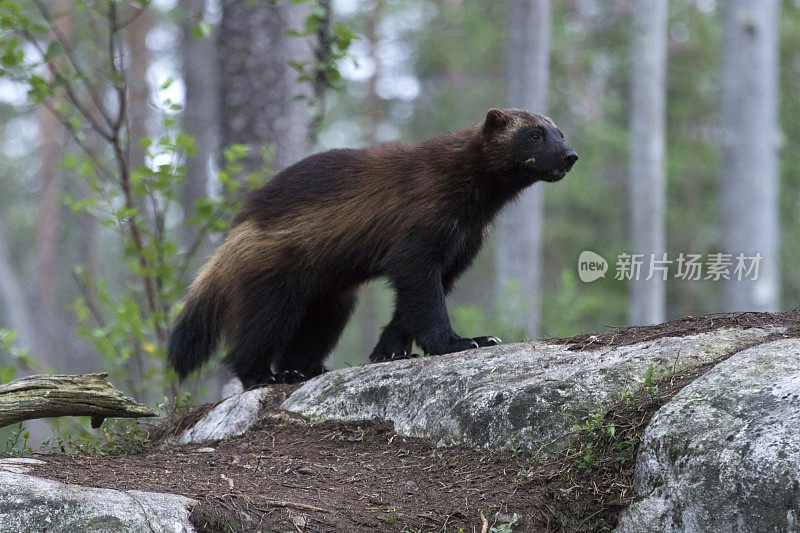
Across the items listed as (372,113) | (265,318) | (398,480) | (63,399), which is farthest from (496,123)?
(372,113)

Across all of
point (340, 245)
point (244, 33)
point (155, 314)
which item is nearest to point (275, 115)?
point (244, 33)

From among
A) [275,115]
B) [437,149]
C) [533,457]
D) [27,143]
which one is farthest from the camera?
[27,143]

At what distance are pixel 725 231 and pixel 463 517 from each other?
11233mm

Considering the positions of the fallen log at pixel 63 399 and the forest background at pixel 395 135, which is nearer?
the fallen log at pixel 63 399

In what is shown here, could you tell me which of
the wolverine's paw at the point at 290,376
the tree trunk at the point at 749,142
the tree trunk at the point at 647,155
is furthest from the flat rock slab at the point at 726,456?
the tree trunk at the point at 647,155

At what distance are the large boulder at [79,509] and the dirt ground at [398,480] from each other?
0.12 metres

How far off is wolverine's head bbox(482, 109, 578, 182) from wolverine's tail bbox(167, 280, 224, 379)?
2063 millimetres

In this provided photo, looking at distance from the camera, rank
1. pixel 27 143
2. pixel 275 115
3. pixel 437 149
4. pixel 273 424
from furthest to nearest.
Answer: pixel 27 143
pixel 275 115
pixel 437 149
pixel 273 424

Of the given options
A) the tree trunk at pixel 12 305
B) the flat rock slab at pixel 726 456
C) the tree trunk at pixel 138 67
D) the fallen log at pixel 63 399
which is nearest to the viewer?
the flat rock slab at pixel 726 456

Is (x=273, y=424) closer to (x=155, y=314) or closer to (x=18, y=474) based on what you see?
(x=18, y=474)

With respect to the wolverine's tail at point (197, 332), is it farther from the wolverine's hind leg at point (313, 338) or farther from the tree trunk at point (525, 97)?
the tree trunk at point (525, 97)

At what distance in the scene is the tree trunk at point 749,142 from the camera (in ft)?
42.3

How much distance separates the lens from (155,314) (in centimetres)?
633

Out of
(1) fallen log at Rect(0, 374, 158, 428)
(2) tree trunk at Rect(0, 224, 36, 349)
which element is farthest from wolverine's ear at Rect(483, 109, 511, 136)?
(2) tree trunk at Rect(0, 224, 36, 349)
